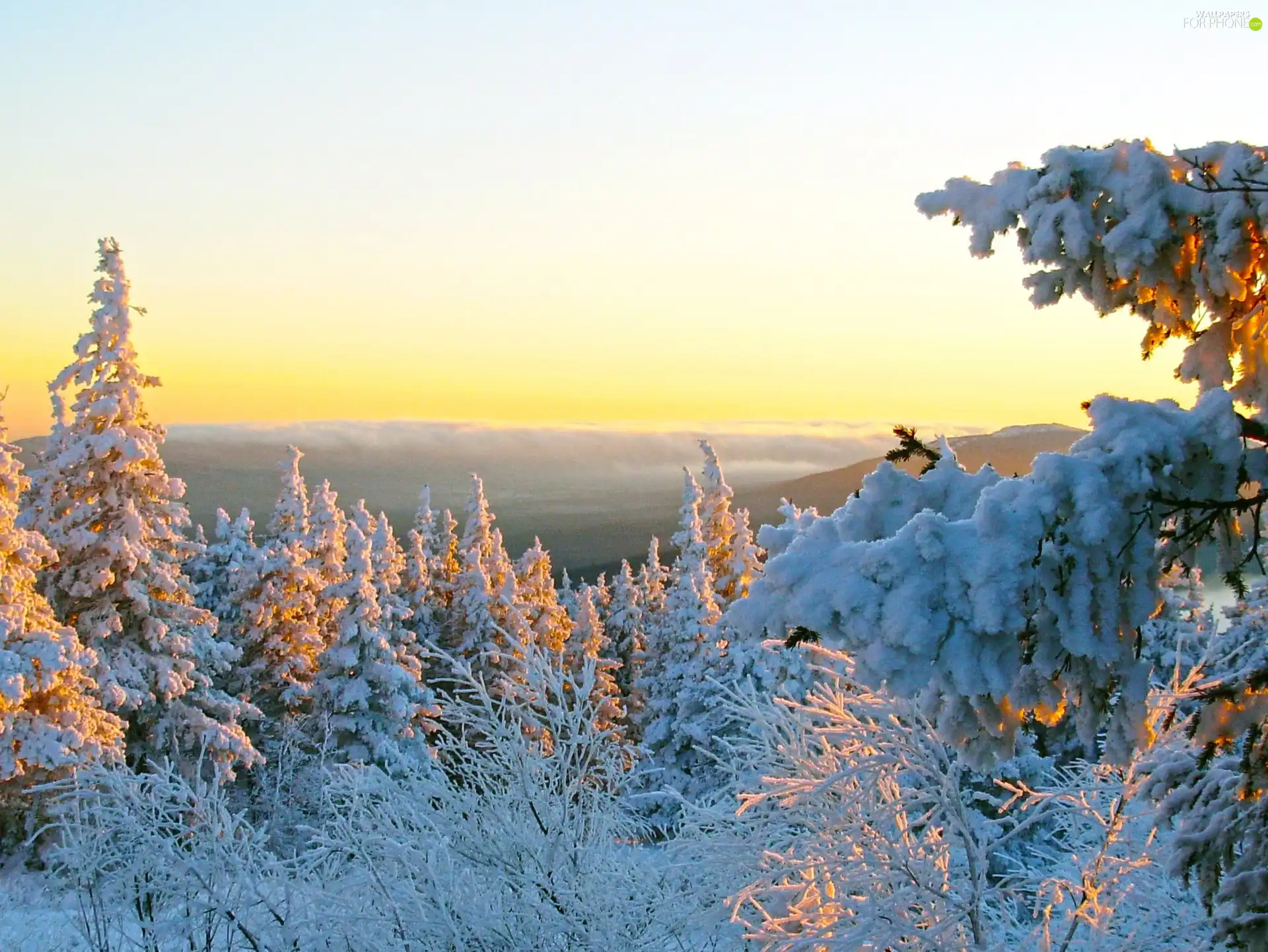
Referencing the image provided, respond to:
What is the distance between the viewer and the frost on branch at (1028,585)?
142 inches

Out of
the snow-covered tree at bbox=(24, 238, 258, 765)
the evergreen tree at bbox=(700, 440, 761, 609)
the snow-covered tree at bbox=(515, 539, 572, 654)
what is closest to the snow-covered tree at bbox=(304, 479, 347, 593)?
the snow-covered tree at bbox=(515, 539, 572, 654)

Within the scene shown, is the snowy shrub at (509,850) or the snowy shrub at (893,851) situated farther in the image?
the snowy shrub at (509,850)

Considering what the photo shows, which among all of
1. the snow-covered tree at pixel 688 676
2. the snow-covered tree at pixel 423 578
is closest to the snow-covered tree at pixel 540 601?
the snow-covered tree at pixel 423 578

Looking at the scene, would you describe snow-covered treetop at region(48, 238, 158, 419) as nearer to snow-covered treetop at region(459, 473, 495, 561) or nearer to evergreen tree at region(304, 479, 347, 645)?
evergreen tree at region(304, 479, 347, 645)

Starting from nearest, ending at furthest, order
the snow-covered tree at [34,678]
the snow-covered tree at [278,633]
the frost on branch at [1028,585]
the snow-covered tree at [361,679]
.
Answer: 1. the frost on branch at [1028,585]
2. the snow-covered tree at [34,678]
3. the snow-covered tree at [361,679]
4. the snow-covered tree at [278,633]

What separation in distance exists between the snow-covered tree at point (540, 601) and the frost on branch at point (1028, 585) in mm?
35751

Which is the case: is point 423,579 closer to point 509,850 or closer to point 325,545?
point 325,545

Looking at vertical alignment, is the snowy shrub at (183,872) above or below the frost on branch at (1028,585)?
below

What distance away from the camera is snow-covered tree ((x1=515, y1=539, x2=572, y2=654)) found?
137ft

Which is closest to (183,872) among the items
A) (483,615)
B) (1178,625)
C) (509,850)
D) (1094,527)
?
(509,850)

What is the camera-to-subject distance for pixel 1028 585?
3.72m

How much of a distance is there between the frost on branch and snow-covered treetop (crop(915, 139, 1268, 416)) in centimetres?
67

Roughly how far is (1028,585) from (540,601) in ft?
134

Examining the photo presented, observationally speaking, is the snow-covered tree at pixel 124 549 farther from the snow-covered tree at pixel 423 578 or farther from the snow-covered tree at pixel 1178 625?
the snow-covered tree at pixel 1178 625
